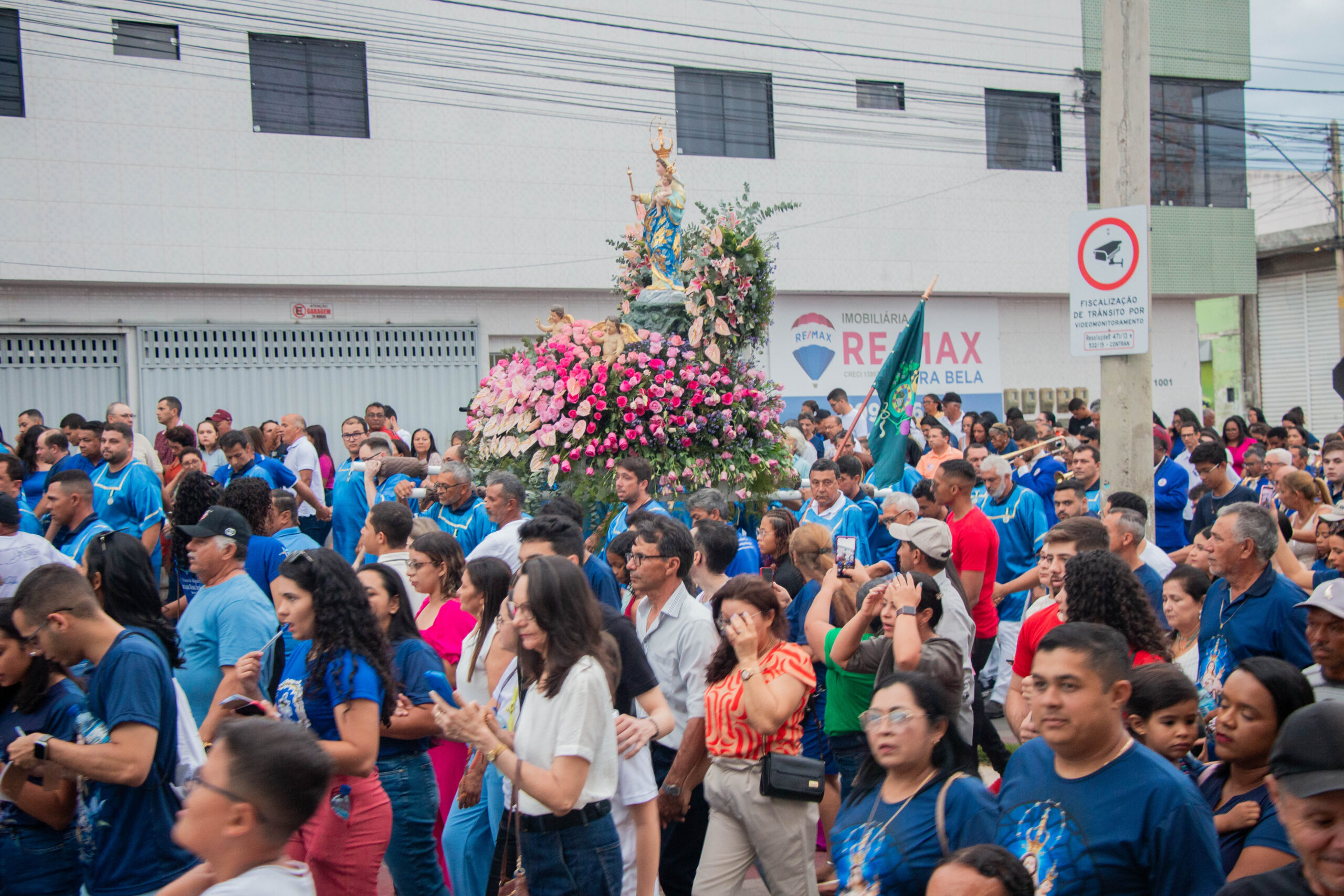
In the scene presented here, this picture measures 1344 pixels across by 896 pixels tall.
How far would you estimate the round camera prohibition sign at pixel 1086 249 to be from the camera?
780 cm

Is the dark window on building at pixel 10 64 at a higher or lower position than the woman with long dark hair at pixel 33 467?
higher

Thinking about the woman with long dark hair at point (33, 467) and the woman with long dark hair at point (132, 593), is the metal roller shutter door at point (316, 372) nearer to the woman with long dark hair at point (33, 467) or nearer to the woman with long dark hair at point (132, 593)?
the woman with long dark hair at point (33, 467)

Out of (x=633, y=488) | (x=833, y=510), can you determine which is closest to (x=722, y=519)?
(x=633, y=488)

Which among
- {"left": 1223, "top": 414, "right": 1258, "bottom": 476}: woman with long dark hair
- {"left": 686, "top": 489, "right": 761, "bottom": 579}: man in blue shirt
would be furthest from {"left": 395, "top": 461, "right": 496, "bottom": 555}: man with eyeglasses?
{"left": 1223, "top": 414, "right": 1258, "bottom": 476}: woman with long dark hair

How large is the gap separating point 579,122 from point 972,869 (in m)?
16.5

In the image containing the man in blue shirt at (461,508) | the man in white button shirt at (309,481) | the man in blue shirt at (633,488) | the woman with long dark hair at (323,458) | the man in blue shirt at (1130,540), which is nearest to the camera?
the man in blue shirt at (1130,540)

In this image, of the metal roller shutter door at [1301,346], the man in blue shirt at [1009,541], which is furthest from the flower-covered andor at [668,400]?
the metal roller shutter door at [1301,346]

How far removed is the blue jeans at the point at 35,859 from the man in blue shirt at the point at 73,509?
12.0ft

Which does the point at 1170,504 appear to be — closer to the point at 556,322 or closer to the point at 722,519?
the point at 722,519

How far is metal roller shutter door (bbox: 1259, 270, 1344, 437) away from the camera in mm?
26625

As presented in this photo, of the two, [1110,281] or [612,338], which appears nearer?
[1110,281]

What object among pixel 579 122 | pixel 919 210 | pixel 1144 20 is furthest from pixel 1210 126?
pixel 1144 20

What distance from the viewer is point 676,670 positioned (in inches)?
200

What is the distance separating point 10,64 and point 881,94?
44.4 ft
